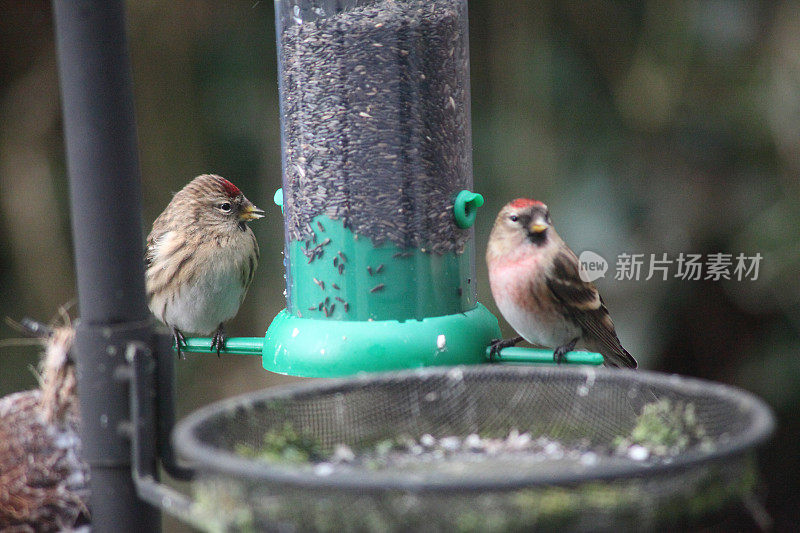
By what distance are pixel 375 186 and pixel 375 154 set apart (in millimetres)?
80

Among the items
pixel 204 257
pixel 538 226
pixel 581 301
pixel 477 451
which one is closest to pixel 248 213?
pixel 204 257

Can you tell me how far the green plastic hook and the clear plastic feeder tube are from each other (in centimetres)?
1

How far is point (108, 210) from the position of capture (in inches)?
73.2

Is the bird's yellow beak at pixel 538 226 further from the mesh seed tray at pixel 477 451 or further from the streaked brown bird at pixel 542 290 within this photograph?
the mesh seed tray at pixel 477 451

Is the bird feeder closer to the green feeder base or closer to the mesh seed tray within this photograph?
the green feeder base

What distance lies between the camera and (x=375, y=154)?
2.72m

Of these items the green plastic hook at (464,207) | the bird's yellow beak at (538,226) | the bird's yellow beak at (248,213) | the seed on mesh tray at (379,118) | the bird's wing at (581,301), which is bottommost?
the bird's wing at (581,301)

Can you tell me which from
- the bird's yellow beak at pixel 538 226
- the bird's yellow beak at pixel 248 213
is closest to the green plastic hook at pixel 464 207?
the bird's yellow beak at pixel 538 226

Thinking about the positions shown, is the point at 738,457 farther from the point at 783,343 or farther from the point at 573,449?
the point at 783,343

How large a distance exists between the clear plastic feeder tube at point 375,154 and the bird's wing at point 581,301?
1.96 ft

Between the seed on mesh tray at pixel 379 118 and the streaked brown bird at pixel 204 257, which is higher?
the seed on mesh tray at pixel 379 118

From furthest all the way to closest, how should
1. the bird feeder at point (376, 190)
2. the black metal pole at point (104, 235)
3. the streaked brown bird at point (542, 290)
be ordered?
the streaked brown bird at point (542, 290), the bird feeder at point (376, 190), the black metal pole at point (104, 235)

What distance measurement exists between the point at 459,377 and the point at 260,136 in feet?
10.6

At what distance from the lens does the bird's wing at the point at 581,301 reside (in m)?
3.36
